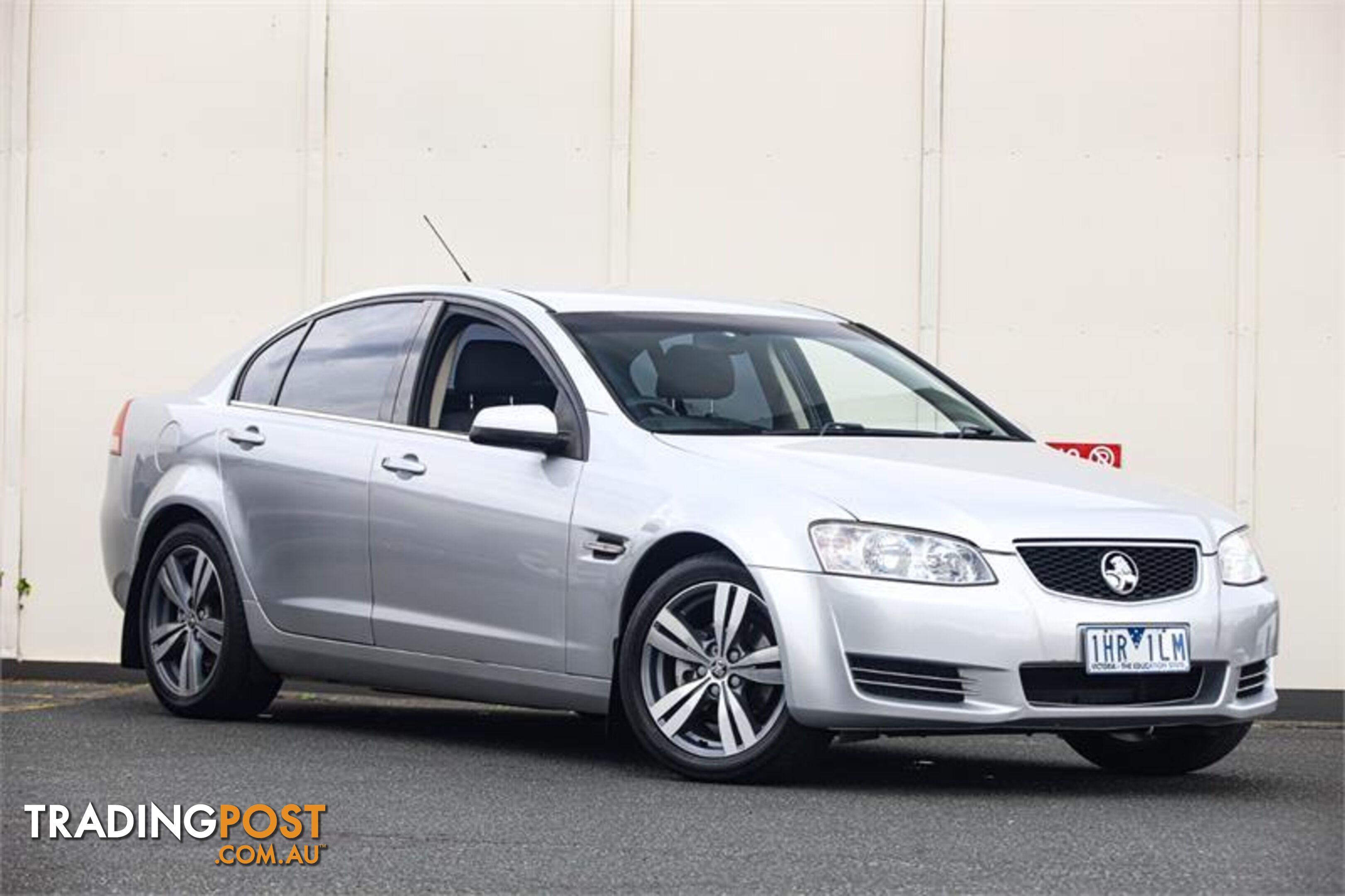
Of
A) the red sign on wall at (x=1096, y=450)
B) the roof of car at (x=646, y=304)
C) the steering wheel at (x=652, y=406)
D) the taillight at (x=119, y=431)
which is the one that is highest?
the roof of car at (x=646, y=304)

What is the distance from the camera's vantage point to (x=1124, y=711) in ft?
24.9

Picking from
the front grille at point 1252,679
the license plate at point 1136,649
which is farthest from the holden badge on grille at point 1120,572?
the front grille at point 1252,679

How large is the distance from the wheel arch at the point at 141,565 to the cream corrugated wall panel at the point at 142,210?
3.05 meters

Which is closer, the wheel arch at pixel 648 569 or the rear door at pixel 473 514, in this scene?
the wheel arch at pixel 648 569

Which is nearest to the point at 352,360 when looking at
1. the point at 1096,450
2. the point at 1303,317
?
the point at 1096,450

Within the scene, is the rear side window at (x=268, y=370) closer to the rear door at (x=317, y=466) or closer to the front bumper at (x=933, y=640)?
the rear door at (x=317, y=466)

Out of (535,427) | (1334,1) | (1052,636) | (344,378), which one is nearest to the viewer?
(1052,636)

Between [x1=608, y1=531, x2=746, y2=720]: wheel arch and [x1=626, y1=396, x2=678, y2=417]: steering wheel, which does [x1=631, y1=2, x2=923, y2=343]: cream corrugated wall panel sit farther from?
[x1=608, y1=531, x2=746, y2=720]: wheel arch

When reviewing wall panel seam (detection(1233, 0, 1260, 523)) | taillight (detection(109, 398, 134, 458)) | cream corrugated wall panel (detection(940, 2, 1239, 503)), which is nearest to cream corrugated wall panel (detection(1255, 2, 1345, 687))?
wall panel seam (detection(1233, 0, 1260, 523))

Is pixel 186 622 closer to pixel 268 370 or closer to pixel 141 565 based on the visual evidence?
pixel 141 565

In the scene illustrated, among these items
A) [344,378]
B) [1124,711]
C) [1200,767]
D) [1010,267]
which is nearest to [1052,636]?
[1124,711]

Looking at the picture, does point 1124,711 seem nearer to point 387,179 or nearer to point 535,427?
point 535,427

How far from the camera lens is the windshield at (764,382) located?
8.53 meters

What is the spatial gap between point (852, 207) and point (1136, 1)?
1.76 metres
